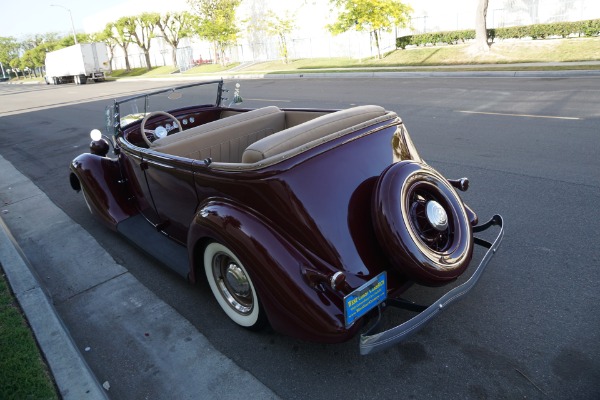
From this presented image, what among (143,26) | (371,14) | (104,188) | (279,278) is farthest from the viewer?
(143,26)

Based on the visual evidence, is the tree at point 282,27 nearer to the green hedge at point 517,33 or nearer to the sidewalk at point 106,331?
the green hedge at point 517,33

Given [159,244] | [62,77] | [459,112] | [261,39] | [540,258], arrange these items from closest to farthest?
[540,258] → [159,244] → [459,112] → [261,39] → [62,77]

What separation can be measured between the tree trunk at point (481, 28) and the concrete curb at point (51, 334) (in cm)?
1967

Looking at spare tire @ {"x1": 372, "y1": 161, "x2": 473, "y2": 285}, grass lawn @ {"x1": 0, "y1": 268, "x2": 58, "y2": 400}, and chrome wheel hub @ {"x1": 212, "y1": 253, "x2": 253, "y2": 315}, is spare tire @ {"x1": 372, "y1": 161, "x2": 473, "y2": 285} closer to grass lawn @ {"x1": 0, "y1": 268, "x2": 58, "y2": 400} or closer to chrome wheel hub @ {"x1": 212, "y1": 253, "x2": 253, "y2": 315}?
chrome wheel hub @ {"x1": 212, "y1": 253, "x2": 253, "y2": 315}

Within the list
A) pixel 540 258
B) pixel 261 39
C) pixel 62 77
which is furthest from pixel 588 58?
pixel 62 77

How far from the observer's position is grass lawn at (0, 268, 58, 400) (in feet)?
7.86

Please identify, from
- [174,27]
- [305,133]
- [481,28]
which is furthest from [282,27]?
[305,133]

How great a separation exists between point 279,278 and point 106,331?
1514 mm

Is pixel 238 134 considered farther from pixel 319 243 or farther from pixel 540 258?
pixel 540 258

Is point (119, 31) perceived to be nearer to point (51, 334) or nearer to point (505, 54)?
point (505, 54)

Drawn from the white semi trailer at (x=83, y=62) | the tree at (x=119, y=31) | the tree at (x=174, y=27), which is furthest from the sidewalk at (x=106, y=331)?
the tree at (x=119, y=31)

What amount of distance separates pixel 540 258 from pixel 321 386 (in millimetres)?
2085

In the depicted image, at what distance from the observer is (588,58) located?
51.3 ft

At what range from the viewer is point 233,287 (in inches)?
114
